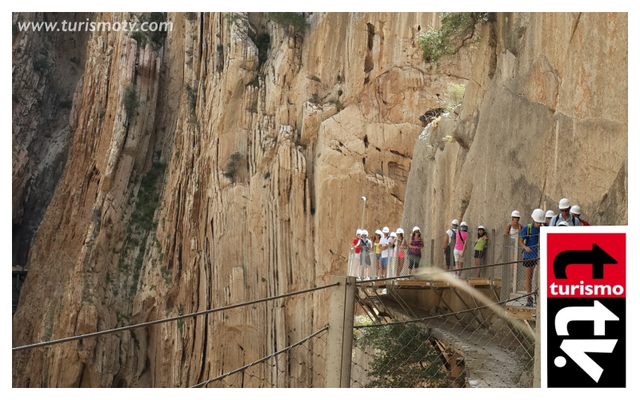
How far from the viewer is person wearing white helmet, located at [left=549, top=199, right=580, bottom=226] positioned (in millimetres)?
8727

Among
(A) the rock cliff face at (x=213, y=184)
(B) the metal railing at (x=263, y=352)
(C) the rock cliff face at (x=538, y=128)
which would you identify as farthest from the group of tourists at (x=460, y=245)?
(A) the rock cliff face at (x=213, y=184)

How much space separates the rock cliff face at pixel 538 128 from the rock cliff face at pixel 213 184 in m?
11.2

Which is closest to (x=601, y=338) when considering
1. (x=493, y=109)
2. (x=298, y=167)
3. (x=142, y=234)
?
(x=493, y=109)

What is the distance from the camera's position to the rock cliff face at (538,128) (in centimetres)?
894

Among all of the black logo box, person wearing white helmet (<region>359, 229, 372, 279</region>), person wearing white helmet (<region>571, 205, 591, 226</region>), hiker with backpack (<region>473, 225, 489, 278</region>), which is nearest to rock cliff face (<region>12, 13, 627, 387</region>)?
person wearing white helmet (<region>571, 205, 591, 226</region>)

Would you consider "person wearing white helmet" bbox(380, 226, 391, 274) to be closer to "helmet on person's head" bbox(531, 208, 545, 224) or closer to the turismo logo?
"helmet on person's head" bbox(531, 208, 545, 224)

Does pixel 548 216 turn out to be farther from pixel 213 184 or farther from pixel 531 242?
pixel 213 184

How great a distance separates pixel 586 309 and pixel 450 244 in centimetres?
625

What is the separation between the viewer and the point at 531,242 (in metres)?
9.56

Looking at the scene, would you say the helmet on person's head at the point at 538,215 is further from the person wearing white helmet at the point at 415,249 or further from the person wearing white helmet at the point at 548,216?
the person wearing white helmet at the point at 415,249

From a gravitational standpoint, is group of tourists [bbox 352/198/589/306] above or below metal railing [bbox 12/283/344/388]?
above

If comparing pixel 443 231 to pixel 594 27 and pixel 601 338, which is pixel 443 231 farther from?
pixel 601 338

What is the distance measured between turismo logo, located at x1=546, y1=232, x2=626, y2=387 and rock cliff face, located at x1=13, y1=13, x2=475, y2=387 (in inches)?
762

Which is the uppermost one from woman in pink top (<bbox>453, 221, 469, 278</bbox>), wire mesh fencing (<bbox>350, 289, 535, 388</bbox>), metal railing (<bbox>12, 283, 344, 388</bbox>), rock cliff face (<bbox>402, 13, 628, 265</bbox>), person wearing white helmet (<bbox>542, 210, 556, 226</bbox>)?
rock cliff face (<bbox>402, 13, 628, 265</bbox>)
